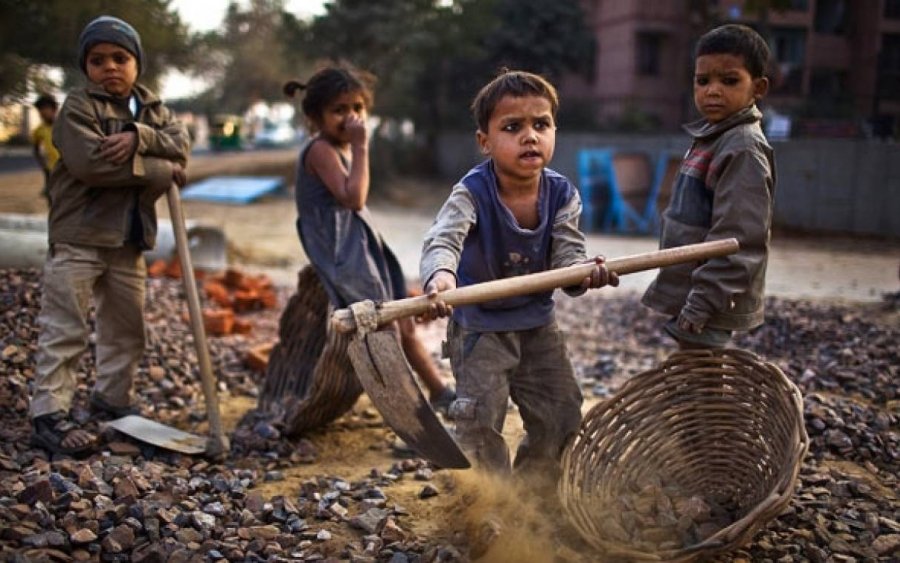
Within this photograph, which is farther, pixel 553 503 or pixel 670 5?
pixel 670 5

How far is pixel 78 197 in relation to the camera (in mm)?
3568

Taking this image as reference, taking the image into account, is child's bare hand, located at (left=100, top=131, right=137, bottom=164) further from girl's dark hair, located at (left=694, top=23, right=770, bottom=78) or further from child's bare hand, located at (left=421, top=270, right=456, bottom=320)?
girl's dark hair, located at (left=694, top=23, right=770, bottom=78)

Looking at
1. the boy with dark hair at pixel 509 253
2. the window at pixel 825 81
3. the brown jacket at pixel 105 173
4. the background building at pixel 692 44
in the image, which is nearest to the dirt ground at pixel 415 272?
the boy with dark hair at pixel 509 253

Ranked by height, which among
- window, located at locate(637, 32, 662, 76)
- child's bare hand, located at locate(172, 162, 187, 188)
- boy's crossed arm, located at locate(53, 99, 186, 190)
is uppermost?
window, located at locate(637, 32, 662, 76)

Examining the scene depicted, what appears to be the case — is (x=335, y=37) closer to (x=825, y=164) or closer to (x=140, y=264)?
(x=825, y=164)

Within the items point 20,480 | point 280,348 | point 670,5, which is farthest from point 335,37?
point 20,480

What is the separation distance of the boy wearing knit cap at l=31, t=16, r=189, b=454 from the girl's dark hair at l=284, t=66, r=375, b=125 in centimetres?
63

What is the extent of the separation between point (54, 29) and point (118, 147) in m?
3.72

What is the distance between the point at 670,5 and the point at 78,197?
23.2m

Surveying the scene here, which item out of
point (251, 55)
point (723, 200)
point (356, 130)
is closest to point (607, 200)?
point (356, 130)

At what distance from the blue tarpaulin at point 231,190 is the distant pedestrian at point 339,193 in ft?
42.1

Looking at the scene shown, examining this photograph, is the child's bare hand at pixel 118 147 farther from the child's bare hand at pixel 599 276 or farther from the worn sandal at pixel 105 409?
the child's bare hand at pixel 599 276

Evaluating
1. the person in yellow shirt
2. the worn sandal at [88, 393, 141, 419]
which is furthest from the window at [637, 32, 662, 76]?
the worn sandal at [88, 393, 141, 419]

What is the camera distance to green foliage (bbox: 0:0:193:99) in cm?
614
